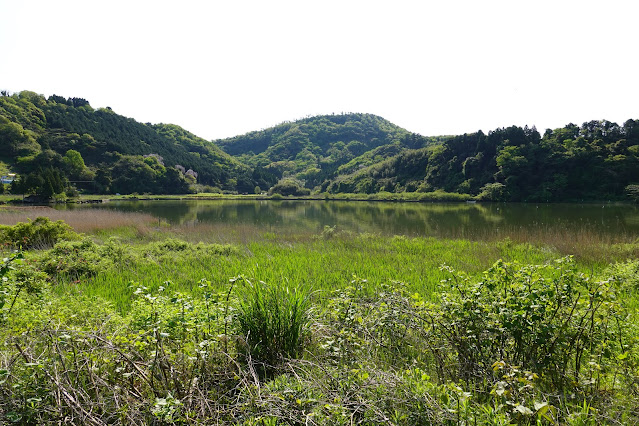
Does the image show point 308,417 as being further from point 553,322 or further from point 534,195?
point 534,195

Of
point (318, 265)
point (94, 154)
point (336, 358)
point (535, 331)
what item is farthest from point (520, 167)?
point (94, 154)

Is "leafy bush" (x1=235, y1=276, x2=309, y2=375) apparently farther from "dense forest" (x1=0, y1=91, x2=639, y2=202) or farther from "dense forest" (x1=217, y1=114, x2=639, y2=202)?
"dense forest" (x1=217, y1=114, x2=639, y2=202)

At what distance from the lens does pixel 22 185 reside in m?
48.5

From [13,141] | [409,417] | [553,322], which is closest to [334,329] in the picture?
[409,417]

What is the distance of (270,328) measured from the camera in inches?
132

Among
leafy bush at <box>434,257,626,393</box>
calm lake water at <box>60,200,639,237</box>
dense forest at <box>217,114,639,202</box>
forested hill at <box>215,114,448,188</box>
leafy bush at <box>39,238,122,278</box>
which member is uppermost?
forested hill at <box>215,114,448,188</box>

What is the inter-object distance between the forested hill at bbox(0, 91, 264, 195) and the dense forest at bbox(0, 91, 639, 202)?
288 mm

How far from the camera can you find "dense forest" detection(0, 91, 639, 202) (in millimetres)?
61219

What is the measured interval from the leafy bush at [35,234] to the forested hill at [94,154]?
48054 mm

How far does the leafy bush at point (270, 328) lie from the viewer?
10.9 ft

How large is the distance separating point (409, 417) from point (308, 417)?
0.78m

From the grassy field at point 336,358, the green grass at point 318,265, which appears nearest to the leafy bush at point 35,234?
the green grass at point 318,265

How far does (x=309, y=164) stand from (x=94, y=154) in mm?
91153

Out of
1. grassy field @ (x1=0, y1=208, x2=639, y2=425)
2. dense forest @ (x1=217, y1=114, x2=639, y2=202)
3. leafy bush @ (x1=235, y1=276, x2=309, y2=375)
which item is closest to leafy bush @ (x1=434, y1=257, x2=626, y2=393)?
grassy field @ (x1=0, y1=208, x2=639, y2=425)
